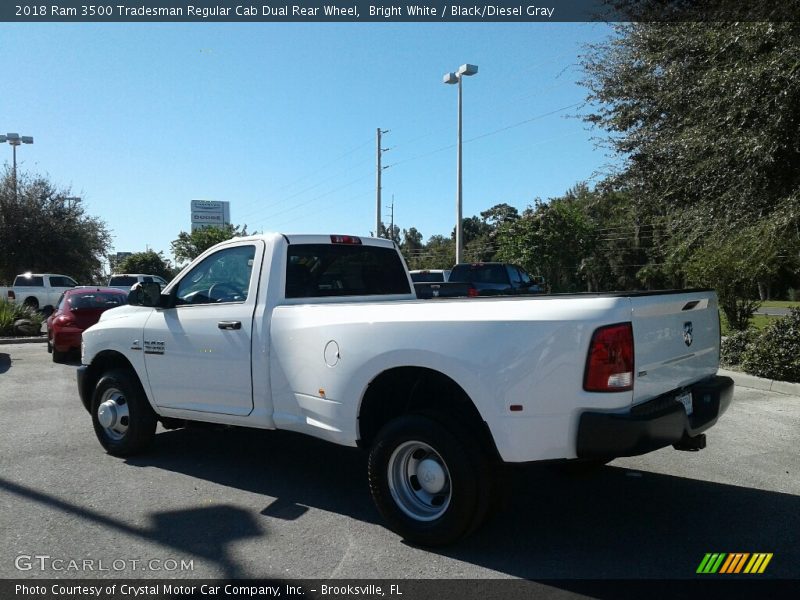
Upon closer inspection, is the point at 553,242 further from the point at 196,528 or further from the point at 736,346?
the point at 196,528

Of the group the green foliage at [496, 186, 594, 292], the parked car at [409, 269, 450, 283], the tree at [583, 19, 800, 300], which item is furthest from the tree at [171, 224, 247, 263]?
the tree at [583, 19, 800, 300]

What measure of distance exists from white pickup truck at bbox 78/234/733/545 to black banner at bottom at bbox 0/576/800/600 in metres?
0.44

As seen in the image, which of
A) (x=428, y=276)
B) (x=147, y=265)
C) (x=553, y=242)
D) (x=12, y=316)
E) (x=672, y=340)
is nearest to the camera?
(x=672, y=340)

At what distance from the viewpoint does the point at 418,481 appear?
418 centimetres

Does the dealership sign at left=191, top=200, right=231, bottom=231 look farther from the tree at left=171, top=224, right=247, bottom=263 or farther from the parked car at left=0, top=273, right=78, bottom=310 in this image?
the parked car at left=0, top=273, right=78, bottom=310

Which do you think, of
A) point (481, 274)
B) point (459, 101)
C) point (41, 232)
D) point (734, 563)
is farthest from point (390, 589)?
point (41, 232)

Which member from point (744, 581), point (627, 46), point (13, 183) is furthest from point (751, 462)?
point (13, 183)

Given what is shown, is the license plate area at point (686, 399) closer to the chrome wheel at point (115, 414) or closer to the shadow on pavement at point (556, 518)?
the shadow on pavement at point (556, 518)

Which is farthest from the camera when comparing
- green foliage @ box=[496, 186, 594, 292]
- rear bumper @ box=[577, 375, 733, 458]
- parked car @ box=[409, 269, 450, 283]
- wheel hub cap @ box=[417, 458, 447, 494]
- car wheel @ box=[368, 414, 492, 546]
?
green foliage @ box=[496, 186, 594, 292]

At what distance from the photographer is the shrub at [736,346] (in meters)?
10.6

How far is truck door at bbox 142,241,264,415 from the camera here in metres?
5.12

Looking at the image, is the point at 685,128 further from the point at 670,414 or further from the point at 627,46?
the point at 670,414

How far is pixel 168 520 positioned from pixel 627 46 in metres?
11.5

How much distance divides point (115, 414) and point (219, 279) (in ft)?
5.43
